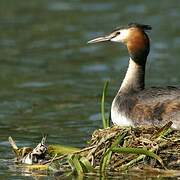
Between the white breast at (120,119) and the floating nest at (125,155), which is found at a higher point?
the white breast at (120,119)

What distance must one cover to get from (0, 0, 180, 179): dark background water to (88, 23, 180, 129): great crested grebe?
85 cm

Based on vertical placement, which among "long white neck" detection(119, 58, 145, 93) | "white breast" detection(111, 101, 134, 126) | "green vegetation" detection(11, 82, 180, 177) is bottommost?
"green vegetation" detection(11, 82, 180, 177)

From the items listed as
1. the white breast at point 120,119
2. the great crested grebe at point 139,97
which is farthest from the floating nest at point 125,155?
the white breast at point 120,119

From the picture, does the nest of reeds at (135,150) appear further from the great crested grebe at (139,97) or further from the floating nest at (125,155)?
the great crested grebe at (139,97)

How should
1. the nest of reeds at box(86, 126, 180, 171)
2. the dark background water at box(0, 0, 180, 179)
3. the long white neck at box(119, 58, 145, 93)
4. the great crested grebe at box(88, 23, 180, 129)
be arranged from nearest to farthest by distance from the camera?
the nest of reeds at box(86, 126, 180, 171) < the great crested grebe at box(88, 23, 180, 129) < the long white neck at box(119, 58, 145, 93) < the dark background water at box(0, 0, 180, 179)

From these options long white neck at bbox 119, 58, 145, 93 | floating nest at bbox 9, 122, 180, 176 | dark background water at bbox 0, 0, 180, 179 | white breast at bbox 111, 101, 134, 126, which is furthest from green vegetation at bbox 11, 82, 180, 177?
long white neck at bbox 119, 58, 145, 93

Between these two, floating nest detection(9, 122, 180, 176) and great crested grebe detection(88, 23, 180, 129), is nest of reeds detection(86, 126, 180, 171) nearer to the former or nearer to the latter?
floating nest detection(9, 122, 180, 176)

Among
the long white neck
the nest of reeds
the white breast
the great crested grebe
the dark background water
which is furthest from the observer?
the dark background water

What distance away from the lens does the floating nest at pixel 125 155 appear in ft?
33.4

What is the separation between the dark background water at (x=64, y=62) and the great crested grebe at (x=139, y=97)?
2.79ft

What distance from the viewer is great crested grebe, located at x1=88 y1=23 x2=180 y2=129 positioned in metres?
11.4

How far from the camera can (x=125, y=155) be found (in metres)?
10.5

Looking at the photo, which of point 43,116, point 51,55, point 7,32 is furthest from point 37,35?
point 43,116

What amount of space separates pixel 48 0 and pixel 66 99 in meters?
10.2
